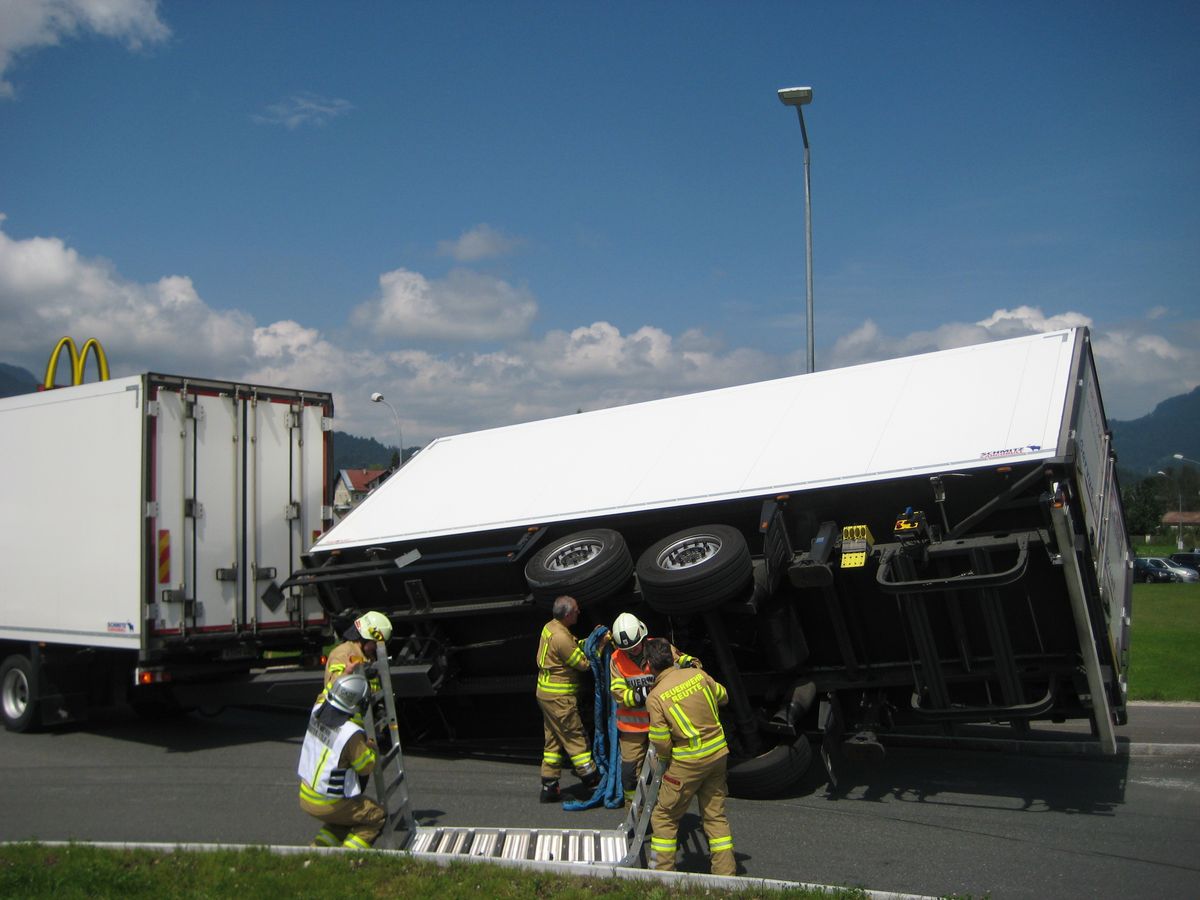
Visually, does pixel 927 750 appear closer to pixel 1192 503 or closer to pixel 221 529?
pixel 221 529

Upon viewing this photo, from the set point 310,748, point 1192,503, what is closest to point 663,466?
point 310,748

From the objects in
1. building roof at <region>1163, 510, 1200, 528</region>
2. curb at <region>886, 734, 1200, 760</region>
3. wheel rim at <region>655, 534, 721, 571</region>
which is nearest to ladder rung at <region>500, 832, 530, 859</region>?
wheel rim at <region>655, 534, 721, 571</region>

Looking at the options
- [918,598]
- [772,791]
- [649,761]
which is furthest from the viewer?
[772,791]

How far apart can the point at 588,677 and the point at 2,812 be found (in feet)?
15.1

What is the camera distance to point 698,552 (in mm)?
7957

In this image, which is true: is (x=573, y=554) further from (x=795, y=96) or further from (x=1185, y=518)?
(x=1185, y=518)

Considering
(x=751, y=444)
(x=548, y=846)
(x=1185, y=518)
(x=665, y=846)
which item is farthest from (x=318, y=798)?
(x=1185, y=518)

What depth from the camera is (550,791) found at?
812 centimetres

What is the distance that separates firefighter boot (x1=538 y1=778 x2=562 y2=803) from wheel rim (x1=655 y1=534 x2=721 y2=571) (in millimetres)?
1844

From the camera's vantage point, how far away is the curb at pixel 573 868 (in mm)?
5387

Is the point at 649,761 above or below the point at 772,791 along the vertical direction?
above

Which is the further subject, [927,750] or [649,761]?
[927,750]

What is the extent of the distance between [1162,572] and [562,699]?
45.3 metres

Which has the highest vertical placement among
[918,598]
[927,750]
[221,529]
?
[221,529]
